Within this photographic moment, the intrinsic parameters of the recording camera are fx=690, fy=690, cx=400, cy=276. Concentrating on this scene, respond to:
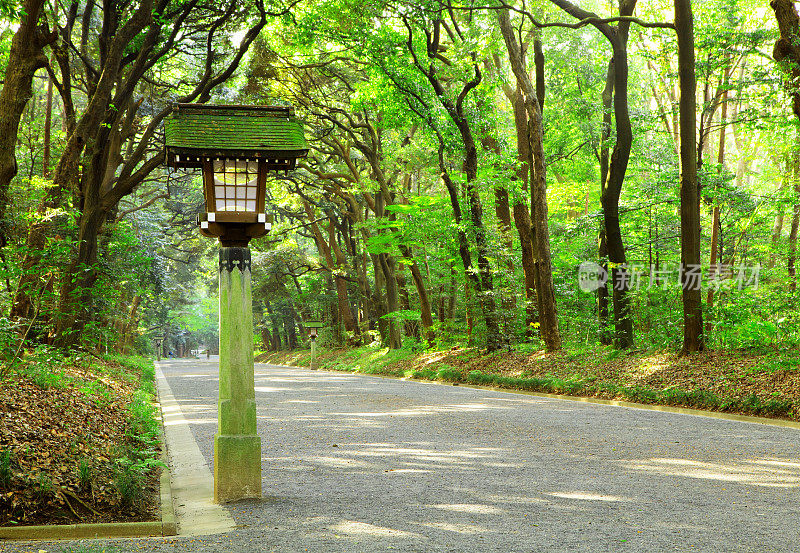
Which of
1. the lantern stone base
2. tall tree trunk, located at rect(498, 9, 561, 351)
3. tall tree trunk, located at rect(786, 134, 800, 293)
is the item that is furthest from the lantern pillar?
tall tree trunk, located at rect(498, 9, 561, 351)

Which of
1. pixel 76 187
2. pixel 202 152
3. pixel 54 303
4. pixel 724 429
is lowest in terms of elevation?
pixel 724 429

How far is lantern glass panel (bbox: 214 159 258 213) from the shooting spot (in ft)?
19.6

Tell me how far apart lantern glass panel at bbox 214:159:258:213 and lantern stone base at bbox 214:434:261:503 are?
196 centimetres

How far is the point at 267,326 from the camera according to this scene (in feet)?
169

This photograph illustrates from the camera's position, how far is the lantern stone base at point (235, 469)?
5.73 meters

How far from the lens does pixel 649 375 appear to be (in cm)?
1338

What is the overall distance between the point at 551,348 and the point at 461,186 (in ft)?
31.1

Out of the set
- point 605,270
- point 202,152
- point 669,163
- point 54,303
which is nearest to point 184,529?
point 202,152

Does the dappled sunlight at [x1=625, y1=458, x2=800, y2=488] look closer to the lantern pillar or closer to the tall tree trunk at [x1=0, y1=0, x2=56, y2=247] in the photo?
the lantern pillar

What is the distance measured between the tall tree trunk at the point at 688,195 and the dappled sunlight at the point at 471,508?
31.1 feet

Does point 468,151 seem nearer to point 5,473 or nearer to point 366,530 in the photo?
point 366,530

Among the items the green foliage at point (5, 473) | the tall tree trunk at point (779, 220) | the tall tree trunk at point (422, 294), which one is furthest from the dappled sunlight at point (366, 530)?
the tall tree trunk at point (422, 294)

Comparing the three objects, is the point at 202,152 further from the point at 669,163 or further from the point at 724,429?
the point at 669,163

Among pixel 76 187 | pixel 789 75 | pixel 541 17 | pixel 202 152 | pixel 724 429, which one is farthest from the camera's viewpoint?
pixel 541 17
